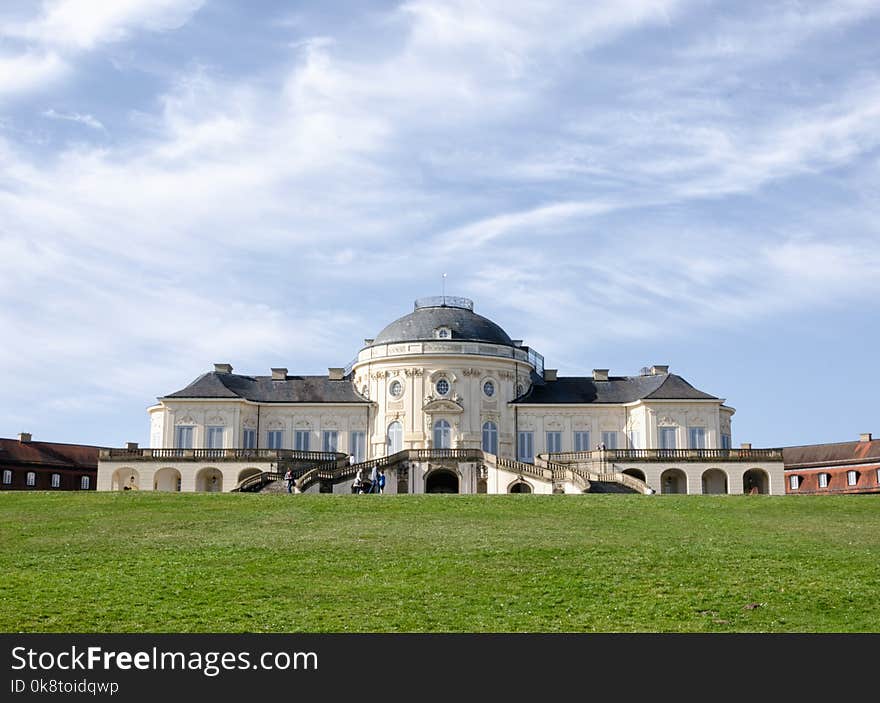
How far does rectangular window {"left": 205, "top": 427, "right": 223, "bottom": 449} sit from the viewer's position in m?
69.8

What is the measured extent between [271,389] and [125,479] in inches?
422

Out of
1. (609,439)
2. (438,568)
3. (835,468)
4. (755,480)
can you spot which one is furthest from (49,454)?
(438,568)

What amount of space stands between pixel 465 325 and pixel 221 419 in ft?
52.1

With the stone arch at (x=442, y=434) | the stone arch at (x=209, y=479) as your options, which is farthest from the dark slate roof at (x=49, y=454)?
the stone arch at (x=442, y=434)

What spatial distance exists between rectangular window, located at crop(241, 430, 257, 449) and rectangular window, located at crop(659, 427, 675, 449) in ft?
81.1

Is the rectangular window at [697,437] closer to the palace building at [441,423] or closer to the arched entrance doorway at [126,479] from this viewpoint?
the palace building at [441,423]

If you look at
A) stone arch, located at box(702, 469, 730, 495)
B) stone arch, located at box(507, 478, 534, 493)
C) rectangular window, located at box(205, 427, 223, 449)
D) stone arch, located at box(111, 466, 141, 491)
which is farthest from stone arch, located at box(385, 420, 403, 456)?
stone arch, located at box(702, 469, 730, 495)

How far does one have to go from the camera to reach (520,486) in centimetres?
6109

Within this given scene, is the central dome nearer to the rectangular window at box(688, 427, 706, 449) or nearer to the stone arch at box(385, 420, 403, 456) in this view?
the stone arch at box(385, 420, 403, 456)

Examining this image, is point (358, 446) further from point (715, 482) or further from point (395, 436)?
point (715, 482)
